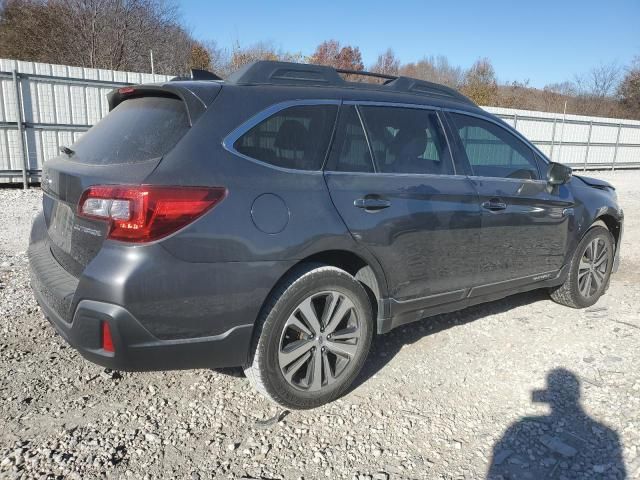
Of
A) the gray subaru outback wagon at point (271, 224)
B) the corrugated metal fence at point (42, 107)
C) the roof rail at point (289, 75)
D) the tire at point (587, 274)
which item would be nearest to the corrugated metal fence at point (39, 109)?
the corrugated metal fence at point (42, 107)

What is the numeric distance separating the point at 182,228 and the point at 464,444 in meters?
1.77

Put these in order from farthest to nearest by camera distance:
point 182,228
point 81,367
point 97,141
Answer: point 81,367 < point 97,141 < point 182,228

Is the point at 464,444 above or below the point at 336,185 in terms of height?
below

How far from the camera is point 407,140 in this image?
3256 millimetres

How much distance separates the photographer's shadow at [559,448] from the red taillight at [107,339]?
5.99ft

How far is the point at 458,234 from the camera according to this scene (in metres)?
3.32

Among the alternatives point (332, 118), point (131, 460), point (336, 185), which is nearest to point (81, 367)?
point (131, 460)

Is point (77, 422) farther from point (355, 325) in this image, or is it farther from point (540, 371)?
point (540, 371)

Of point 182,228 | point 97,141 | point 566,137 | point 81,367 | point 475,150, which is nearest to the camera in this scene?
point 182,228

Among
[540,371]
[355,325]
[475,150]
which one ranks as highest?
[475,150]

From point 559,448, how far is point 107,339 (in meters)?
2.25

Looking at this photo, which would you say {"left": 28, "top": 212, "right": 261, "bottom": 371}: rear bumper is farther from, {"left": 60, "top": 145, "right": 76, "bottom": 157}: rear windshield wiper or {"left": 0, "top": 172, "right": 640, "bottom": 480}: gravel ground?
{"left": 60, "top": 145, "right": 76, "bottom": 157}: rear windshield wiper

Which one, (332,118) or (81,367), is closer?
(332,118)

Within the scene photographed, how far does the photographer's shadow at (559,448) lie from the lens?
2408mm
